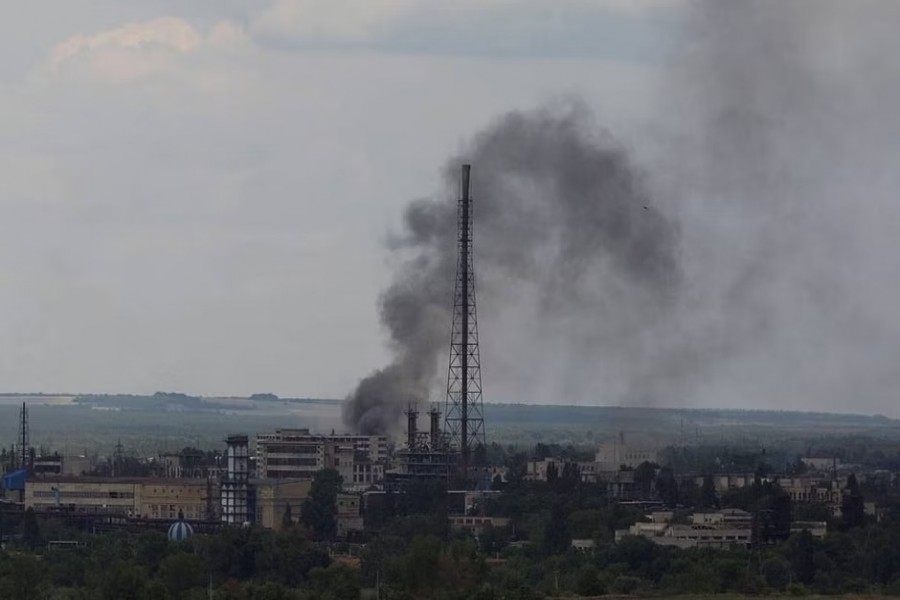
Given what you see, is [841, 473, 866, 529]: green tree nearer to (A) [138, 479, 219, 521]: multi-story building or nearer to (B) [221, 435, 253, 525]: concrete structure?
(B) [221, 435, 253, 525]: concrete structure

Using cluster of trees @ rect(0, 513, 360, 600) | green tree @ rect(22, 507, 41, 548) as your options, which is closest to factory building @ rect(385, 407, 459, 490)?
cluster of trees @ rect(0, 513, 360, 600)

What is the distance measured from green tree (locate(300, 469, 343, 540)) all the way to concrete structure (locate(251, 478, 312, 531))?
64 centimetres

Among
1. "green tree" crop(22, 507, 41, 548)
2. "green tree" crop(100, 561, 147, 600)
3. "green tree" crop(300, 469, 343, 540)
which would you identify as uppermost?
"green tree" crop(300, 469, 343, 540)

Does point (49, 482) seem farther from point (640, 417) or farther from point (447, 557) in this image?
point (640, 417)

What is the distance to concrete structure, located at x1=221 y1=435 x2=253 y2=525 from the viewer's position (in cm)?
8212

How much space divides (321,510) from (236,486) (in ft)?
10.5

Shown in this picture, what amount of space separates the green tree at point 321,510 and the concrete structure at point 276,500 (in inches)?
25.1

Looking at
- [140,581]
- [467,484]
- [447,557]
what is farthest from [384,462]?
[140,581]

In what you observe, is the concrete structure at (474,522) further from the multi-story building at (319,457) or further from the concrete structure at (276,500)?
the multi-story building at (319,457)

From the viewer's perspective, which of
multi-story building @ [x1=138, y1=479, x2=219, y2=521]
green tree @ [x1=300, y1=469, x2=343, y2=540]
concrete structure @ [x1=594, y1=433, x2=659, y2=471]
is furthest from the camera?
concrete structure @ [x1=594, y1=433, x2=659, y2=471]

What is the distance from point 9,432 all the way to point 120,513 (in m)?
90.4

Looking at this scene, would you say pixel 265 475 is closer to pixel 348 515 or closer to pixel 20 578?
pixel 348 515

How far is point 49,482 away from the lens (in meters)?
89.1

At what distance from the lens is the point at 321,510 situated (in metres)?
81.2
